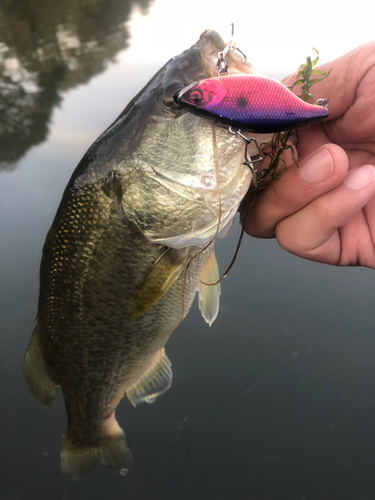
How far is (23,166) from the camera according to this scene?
297 centimetres

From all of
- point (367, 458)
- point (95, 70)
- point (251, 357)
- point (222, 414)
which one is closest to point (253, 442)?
point (222, 414)

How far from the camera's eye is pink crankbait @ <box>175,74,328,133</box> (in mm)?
547

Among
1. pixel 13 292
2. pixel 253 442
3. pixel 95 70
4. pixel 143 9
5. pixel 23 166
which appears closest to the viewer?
pixel 253 442

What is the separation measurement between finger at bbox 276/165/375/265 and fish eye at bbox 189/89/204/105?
0.57 meters

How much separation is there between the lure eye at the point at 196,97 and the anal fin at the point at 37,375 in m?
1.08

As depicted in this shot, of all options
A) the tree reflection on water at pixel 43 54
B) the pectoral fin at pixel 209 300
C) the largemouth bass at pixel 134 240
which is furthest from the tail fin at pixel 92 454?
the tree reflection on water at pixel 43 54

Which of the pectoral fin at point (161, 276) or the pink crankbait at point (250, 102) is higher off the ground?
the pink crankbait at point (250, 102)

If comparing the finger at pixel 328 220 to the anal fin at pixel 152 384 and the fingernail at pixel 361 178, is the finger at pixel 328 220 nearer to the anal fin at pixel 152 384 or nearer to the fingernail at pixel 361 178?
the fingernail at pixel 361 178

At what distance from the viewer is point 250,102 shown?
550 millimetres

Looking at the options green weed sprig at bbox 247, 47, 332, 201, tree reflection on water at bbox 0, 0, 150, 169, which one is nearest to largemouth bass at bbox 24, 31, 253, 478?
green weed sprig at bbox 247, 47, 332, 201

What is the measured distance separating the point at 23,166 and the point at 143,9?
8278 mm

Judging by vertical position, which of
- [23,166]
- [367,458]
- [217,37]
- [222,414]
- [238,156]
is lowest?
[367,458]

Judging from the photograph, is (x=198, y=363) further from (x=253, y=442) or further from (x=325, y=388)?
(x=325, y=388)

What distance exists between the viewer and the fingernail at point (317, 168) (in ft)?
2.71
